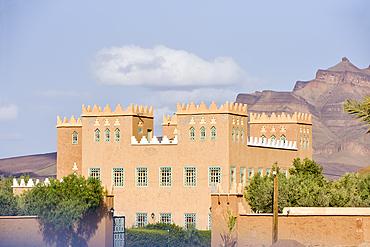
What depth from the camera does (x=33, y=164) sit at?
18188 centimetres

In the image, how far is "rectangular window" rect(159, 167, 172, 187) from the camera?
162 feet

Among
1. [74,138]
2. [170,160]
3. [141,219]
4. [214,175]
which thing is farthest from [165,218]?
[74,138]

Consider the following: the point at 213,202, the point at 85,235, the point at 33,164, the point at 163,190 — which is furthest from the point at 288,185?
the point at 33,164

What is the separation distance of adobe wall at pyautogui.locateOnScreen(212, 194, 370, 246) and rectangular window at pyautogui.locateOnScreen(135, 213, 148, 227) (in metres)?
8.98

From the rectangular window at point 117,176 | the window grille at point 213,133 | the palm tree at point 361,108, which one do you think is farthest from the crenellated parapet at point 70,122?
the palm tree at point 361,108

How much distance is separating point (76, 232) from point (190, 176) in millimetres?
9532

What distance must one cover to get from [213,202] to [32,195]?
503 inches

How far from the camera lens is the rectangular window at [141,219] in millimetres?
49394

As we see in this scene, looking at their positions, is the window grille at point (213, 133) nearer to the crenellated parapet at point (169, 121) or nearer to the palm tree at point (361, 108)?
the crenellated parapet at point (169, 121)

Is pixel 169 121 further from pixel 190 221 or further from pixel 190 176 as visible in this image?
pixel 190 221

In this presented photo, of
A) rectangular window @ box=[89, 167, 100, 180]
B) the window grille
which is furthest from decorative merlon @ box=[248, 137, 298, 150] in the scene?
rectangular window @ box=[89, 167, 100, 180]

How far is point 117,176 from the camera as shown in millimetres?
50500

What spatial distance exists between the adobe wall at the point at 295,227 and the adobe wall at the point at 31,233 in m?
8.12

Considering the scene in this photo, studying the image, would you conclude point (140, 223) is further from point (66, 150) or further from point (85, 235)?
point (66, 150)
